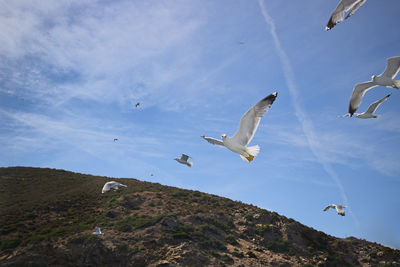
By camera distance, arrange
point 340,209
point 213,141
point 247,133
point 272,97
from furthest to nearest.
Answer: point 340,209 → point 213,141 → point 247,133 → point 272,97

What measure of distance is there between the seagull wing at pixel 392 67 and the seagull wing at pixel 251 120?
679 cm

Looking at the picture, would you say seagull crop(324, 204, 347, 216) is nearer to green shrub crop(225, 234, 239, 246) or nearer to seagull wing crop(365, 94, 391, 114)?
green shrub crop(225, 234, 239, 246)

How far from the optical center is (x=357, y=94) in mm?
17812

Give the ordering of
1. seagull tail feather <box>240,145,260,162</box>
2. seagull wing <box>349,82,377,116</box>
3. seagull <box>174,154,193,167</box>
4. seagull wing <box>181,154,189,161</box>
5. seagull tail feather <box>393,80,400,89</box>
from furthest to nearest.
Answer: seagull wing <box>181,154,189,161</box>
seagull <box>174,154,193,167</box>
seagull wing <box>349,82,377,116</box>
seagull tail feather <box>393,80,400,89</box>
seagull tail feather <box>240,145,260,162</box>

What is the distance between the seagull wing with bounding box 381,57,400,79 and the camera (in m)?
16.6

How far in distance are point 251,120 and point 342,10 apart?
540 centimetres

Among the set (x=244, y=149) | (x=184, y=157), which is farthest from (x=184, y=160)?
(x=244, y=149)

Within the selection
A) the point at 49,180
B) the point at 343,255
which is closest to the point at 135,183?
the point at 49,180

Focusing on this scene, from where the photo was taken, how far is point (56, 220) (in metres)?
29.3

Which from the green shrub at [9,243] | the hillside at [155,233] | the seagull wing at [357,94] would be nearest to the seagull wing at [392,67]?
the seagull wing at [357,94]

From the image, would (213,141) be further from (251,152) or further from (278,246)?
(278,246)

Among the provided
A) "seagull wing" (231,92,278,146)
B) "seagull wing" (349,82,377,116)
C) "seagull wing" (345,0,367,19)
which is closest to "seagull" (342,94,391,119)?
"seagull wing" (349,82,377,116)

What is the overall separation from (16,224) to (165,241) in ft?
39.4

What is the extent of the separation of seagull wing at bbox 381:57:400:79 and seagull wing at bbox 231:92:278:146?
6.79 meters
